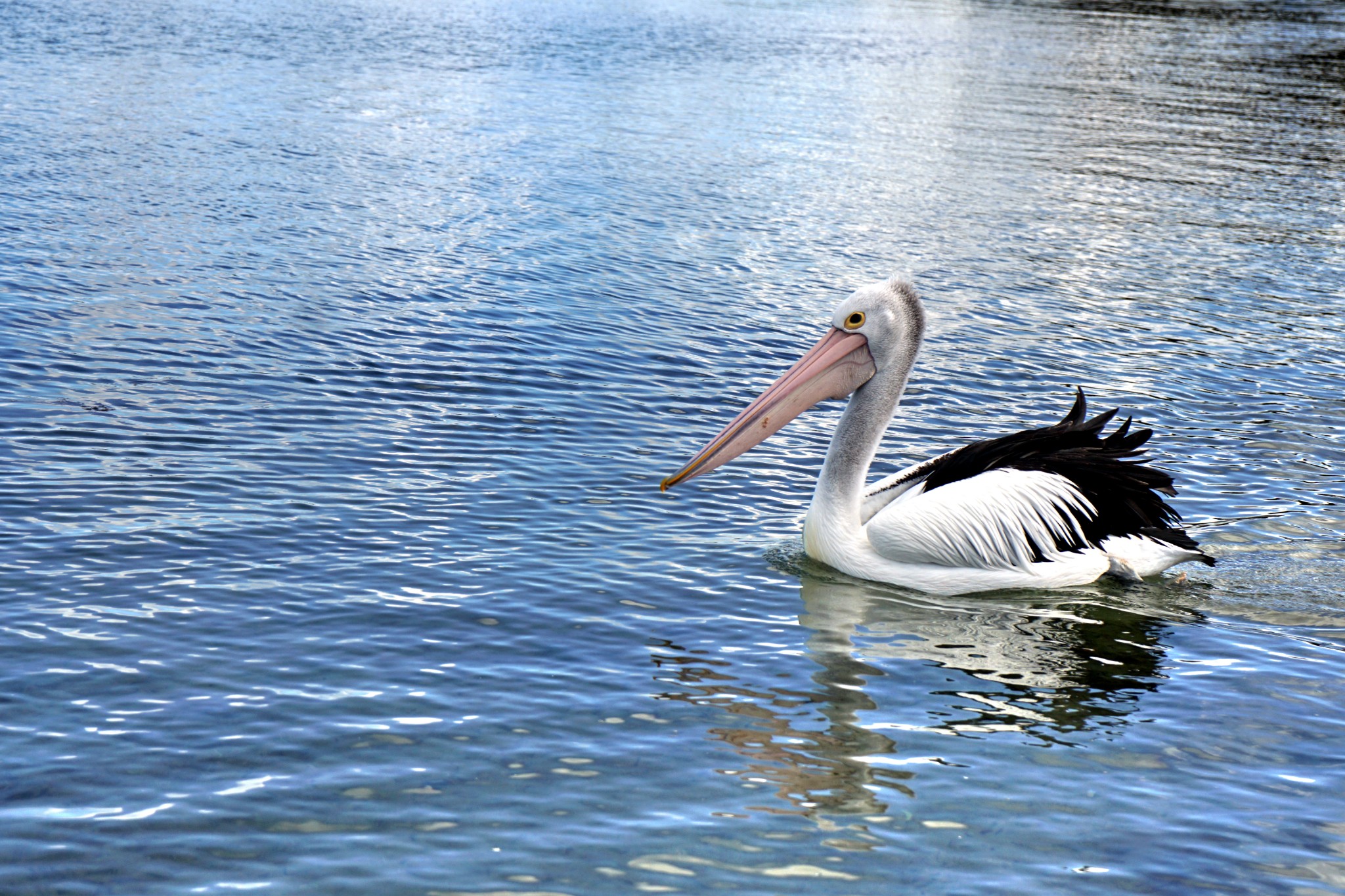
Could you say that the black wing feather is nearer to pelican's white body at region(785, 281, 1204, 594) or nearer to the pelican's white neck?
pelican's white body at region(785, 281, 1204, 594)

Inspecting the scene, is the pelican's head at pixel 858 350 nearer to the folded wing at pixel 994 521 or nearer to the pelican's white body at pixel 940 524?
the pelican's white body at pixel 940 524

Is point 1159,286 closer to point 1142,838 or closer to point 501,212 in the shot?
point 501,212

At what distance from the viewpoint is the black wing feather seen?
6918mm

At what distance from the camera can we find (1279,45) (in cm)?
4009

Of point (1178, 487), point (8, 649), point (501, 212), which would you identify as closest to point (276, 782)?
point (8, 649)

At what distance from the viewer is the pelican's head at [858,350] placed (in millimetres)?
7266

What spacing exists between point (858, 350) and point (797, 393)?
421 mm

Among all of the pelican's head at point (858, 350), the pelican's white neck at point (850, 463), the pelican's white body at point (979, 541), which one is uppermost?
the pelican's head at point (858, 350)

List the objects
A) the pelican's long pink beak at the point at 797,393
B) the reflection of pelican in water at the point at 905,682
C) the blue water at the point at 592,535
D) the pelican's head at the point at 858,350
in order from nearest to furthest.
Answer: the blue water at the point at 592,535
the reflection of pelican in water at the point at 905,682
the pelican's long pink beak at the point at 797,393
the pelican's head at the point at 858,350

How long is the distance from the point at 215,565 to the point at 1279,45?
40.3 m

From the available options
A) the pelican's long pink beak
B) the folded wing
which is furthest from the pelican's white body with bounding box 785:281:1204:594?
the pelican's long pink beak

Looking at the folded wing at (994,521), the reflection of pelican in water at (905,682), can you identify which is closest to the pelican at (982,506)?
the folded wing at (994,521)

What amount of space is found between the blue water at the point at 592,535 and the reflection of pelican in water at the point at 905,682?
23mm

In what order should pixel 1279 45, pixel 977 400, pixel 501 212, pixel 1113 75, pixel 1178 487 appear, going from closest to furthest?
1. pixel 1178 487
2. pixel 977 400
3. pixel 501 212
4. pixel 1113 75
5. pixel 1279 45
